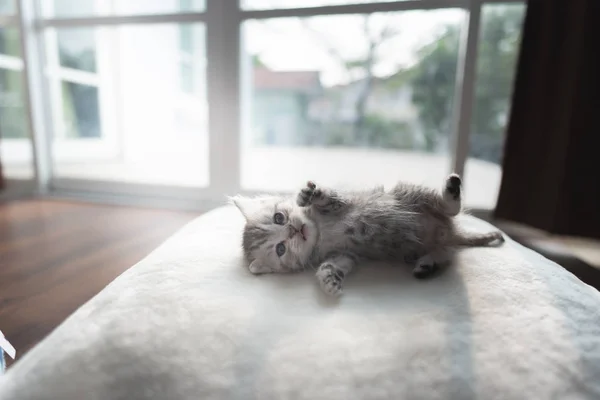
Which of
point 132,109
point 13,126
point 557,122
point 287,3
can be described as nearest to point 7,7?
point 13,126

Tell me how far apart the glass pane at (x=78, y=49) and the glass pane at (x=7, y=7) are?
1.06 ft

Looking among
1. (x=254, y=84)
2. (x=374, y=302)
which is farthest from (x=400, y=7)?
(x=374, y=302)

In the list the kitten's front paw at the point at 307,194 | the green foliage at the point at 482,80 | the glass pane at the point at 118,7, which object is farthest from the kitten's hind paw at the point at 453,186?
the glass pane at the point at 118,7

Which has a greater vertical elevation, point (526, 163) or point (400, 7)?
point (400, 7)

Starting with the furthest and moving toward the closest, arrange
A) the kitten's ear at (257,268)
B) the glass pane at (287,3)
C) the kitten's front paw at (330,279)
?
1. the glass pane at (287,3)
2. the kitten's ear at (257,268)
3. the kitten's front paw at (330,279)

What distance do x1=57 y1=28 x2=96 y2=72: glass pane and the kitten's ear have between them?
3.01 metres

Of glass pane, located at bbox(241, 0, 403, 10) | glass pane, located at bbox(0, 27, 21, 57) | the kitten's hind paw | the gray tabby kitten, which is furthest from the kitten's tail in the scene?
glass pane, located at bbox(0, 27, 21, 57)

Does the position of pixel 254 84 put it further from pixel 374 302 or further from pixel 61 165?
pixel 374 302

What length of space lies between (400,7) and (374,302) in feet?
6.11

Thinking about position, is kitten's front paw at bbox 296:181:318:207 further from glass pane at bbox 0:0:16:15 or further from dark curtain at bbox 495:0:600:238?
glass pane at bbox 0:0:16:15

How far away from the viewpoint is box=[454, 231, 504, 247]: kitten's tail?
40.8 inches

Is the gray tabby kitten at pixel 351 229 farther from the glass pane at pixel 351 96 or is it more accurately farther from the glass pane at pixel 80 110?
the glass pane at pixel 80 110

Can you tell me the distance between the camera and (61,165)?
3068 mm

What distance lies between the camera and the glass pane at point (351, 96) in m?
2.28
